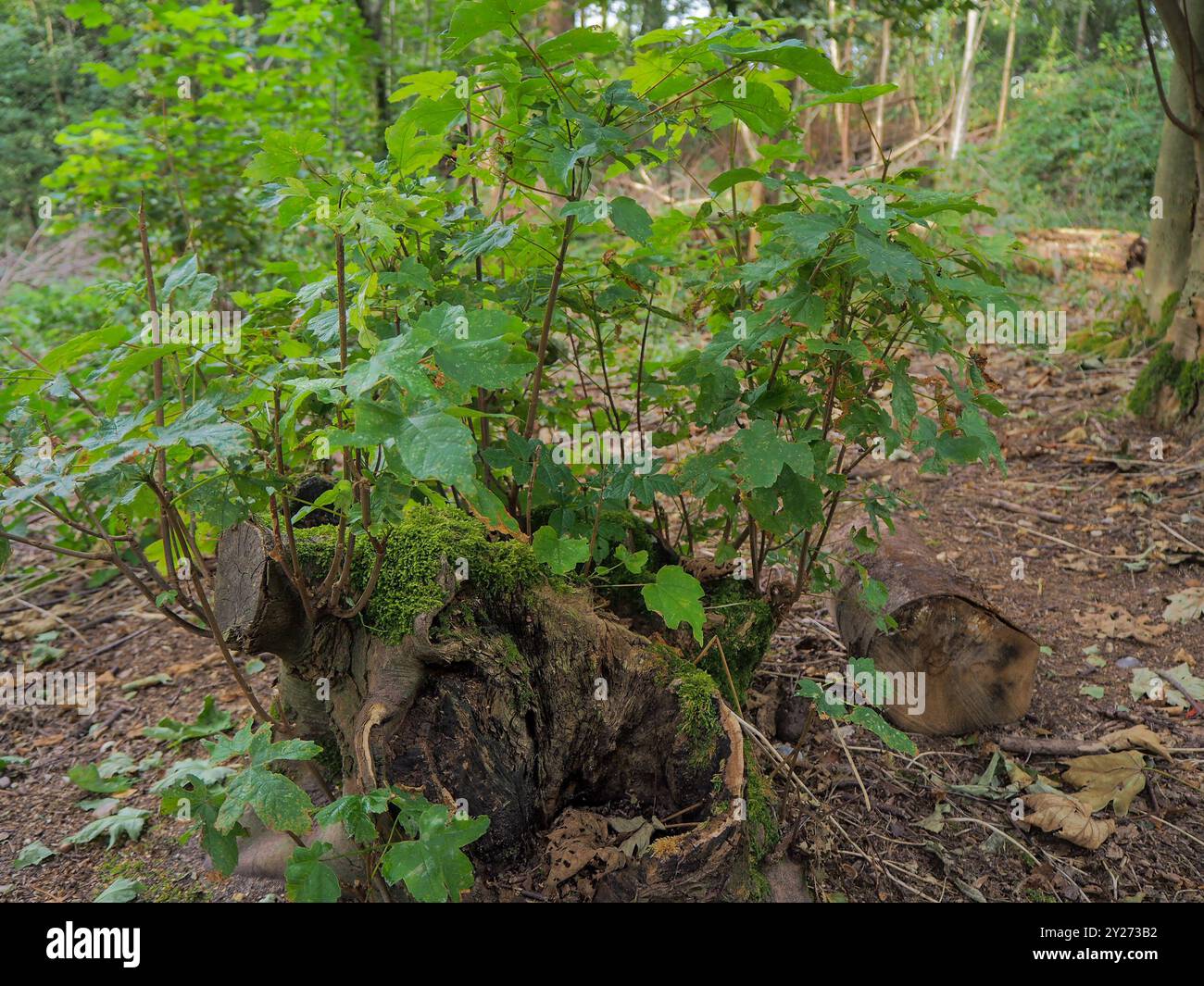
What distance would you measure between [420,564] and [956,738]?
6.07 ft

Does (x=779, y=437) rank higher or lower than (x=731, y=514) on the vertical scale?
higher

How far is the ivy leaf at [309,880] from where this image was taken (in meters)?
1.66

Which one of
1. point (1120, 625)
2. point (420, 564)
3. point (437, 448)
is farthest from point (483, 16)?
point (1120, 625)

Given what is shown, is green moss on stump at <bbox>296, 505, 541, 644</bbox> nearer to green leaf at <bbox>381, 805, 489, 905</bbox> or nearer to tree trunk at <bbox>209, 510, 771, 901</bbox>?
tree trunk at <bbox>209, 510, 771, 901</bbox>

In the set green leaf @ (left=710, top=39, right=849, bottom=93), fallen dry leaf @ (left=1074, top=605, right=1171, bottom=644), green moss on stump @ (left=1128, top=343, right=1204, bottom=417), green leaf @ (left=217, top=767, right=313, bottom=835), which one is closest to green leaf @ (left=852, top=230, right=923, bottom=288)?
green leaf @ (left=710, top=39, right=849, bottom=93)

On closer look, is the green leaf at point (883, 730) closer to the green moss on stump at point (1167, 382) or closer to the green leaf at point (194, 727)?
the green leaf at point (194, 727)

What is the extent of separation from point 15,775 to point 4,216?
1372cm

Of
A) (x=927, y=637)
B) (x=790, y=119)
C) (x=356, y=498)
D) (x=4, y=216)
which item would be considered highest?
(x=4, y=216)

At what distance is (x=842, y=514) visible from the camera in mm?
3939

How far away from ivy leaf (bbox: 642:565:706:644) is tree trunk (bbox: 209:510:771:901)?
0.20m

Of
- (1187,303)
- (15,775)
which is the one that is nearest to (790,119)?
(15,775)

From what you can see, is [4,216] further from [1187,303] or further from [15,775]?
[1187,303]

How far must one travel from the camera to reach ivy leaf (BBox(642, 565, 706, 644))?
204 centimetres

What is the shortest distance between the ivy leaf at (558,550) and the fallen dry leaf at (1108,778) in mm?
1688
